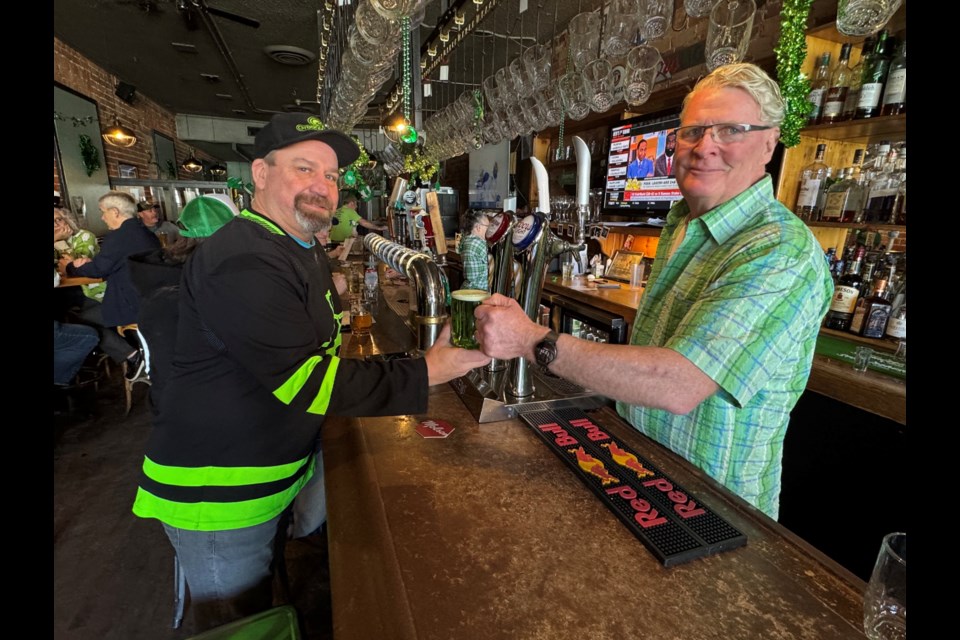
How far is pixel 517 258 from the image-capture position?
4.30ft

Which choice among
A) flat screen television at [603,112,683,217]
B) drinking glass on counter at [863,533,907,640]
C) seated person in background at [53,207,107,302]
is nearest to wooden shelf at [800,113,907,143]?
flat screen television at [603,112,683,217]

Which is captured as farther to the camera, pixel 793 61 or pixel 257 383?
pixel 793 61

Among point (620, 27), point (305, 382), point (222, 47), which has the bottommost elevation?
point (305, 382)

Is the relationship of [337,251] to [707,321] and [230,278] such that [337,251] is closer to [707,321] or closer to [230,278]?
[230,278]

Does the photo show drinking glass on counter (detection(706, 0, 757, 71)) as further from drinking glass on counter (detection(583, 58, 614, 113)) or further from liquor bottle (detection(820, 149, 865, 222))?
liquor bottle (detection(820, 149, 865, 222))

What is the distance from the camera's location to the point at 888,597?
61 centimetres

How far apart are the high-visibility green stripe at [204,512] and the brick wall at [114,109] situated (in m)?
5.39

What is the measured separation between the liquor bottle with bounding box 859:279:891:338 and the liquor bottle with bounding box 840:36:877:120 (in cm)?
92

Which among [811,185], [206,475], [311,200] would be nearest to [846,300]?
[811,185]

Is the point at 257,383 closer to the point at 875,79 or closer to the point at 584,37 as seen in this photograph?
the point at 584,37

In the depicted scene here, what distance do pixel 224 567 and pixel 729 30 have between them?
2.87 m

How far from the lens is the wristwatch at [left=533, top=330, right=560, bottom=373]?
1056 millimetres
